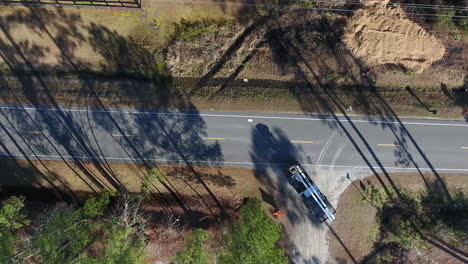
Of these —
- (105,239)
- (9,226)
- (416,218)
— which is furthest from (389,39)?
(9,226)

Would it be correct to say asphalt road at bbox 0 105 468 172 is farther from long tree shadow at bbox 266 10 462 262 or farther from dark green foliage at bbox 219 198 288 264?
dark green foliage at bbox 219 198 288 264

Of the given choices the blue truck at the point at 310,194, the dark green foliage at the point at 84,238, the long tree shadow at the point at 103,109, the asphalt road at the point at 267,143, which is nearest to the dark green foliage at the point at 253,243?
the long tree shadow at the point at 103,109

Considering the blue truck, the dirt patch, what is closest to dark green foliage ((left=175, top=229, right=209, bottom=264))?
the blue truck

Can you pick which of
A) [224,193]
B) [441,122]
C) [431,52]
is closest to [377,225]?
[441,122]

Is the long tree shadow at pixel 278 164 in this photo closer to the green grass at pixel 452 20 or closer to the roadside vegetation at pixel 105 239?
the roadside vegetation at pixel 105 239

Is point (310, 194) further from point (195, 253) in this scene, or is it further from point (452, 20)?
point (452, 20)

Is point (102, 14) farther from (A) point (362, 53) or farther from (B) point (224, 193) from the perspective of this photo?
(A) point (362, 53)

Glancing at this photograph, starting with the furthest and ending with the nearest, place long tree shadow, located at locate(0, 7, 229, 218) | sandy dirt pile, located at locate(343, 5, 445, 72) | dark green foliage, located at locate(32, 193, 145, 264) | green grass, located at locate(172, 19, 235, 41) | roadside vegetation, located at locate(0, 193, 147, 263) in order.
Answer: green grass, located at locate(172, 19, 235, 41), long tree shadow, located at locate(0, 7, 229, 218), sandy dirt pile, located at locate(343, 5, 445, 72), roadside vegetation, located at locate(0, 193, 147, 263), dark green foliage, located at locate(32, 193, 145, 264)
